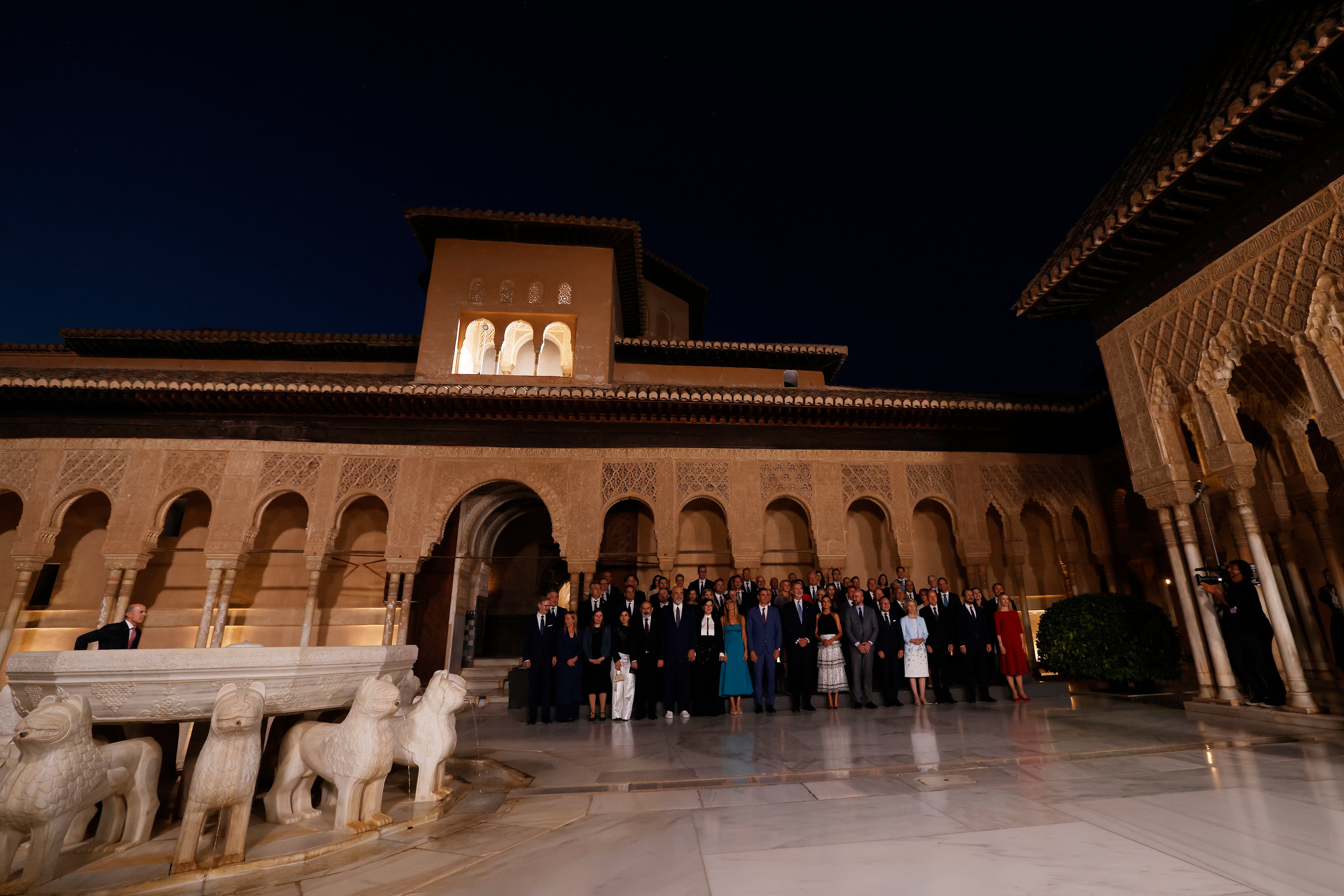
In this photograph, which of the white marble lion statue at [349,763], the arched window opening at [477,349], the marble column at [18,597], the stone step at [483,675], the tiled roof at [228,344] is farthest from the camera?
the tiled roof at [228,344]

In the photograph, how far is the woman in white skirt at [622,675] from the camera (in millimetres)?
8000

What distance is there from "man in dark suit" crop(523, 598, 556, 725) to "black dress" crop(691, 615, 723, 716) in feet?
6.54

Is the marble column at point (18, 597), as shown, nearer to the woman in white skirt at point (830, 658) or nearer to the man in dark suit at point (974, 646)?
the woman in white skirt at point (830, 658)

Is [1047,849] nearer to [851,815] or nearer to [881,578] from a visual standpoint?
[851,815]

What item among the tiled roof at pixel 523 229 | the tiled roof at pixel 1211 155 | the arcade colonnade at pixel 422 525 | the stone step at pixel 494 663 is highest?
the tiled roof at pixel 523 229

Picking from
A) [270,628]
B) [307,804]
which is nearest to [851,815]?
[307,804]

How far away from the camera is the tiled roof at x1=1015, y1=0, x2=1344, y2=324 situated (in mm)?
5613

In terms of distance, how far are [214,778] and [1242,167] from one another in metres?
10.4

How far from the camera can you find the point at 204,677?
3.19 metres

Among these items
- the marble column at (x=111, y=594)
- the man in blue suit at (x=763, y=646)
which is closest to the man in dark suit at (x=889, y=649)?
the man in blue suit at (x=763, y=646)

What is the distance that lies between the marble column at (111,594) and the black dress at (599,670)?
8.58 meters

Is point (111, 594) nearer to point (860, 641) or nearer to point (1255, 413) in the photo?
point (860, 641)

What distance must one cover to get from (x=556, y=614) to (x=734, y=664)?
2666mm

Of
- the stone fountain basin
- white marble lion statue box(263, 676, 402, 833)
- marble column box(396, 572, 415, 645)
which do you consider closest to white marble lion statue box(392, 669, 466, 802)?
white marble lion statue box(263, 676, 402, 833)
